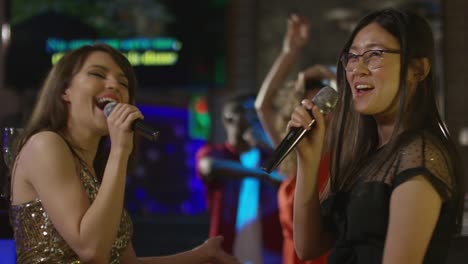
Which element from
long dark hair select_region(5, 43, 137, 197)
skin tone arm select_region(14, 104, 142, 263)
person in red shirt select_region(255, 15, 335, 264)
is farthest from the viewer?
person in red shirt select_region(255, 15, 335, 264)

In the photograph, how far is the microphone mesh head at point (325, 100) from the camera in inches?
63.8

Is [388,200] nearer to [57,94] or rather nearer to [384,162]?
[384,162]

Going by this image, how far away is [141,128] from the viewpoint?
5.34ft

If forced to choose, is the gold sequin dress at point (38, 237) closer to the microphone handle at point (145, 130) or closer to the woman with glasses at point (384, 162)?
the microphone handle at point (145, 130)

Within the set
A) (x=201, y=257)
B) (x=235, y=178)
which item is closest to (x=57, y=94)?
(x=201, y=257)

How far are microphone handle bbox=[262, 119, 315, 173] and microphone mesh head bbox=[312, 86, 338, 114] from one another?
52 millimetres

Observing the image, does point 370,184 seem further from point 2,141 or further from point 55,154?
point 2,141

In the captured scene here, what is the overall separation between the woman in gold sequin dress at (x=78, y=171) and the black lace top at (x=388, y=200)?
0.50 metres

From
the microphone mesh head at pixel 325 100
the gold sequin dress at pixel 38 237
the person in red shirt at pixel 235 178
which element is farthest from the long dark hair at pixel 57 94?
the person in red shirt at pixel 235 178

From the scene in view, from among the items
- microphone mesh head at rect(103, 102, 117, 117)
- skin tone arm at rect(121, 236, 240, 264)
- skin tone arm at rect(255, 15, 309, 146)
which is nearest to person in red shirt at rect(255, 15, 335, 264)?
skin tone arm at rect(255, 15, 309, 146)

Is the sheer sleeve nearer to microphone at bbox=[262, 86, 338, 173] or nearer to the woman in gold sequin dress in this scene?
microphone at bbox=[262, 86, 338, 173]

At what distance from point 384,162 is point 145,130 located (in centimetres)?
50

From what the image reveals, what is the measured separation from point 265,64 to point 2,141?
4.52 meters

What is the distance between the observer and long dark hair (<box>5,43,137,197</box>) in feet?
5.98
